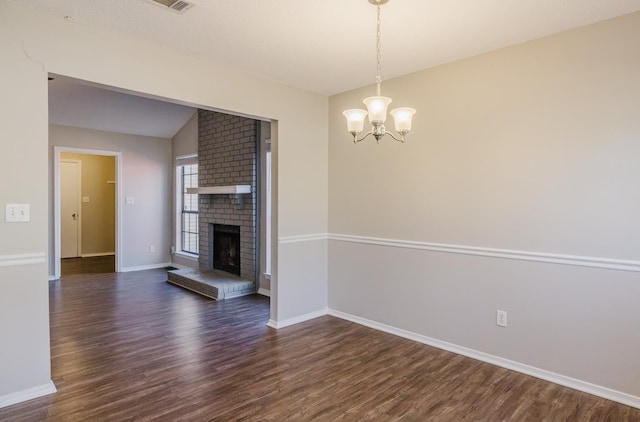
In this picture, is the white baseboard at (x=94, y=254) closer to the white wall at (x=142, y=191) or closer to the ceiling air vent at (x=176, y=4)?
the white wall at (x=142, y=191)

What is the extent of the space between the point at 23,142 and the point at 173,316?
2.48m

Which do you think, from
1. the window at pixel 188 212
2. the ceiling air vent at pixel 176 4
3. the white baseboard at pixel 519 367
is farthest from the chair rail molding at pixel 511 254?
the window at pixel 188 212

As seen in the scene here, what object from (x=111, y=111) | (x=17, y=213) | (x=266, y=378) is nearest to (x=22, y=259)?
(x=17, y=213)

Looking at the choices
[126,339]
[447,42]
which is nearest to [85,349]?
[126,339]

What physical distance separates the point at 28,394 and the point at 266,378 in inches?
60.4

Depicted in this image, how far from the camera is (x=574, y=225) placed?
2.66 metres

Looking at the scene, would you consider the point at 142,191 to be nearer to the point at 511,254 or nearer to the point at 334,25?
the point at 334,25

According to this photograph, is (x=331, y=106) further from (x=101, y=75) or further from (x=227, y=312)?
(x=227, y=312)

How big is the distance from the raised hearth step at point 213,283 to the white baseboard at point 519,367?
1836 mm

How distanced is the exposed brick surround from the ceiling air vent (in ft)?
9.44

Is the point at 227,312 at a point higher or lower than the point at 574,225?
lower

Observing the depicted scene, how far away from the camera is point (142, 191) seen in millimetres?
6957

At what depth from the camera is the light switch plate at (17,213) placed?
2.34 meters

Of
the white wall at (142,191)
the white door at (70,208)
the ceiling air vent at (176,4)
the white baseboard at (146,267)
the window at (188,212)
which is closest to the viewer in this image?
the ceiling air vent at (176,4)
